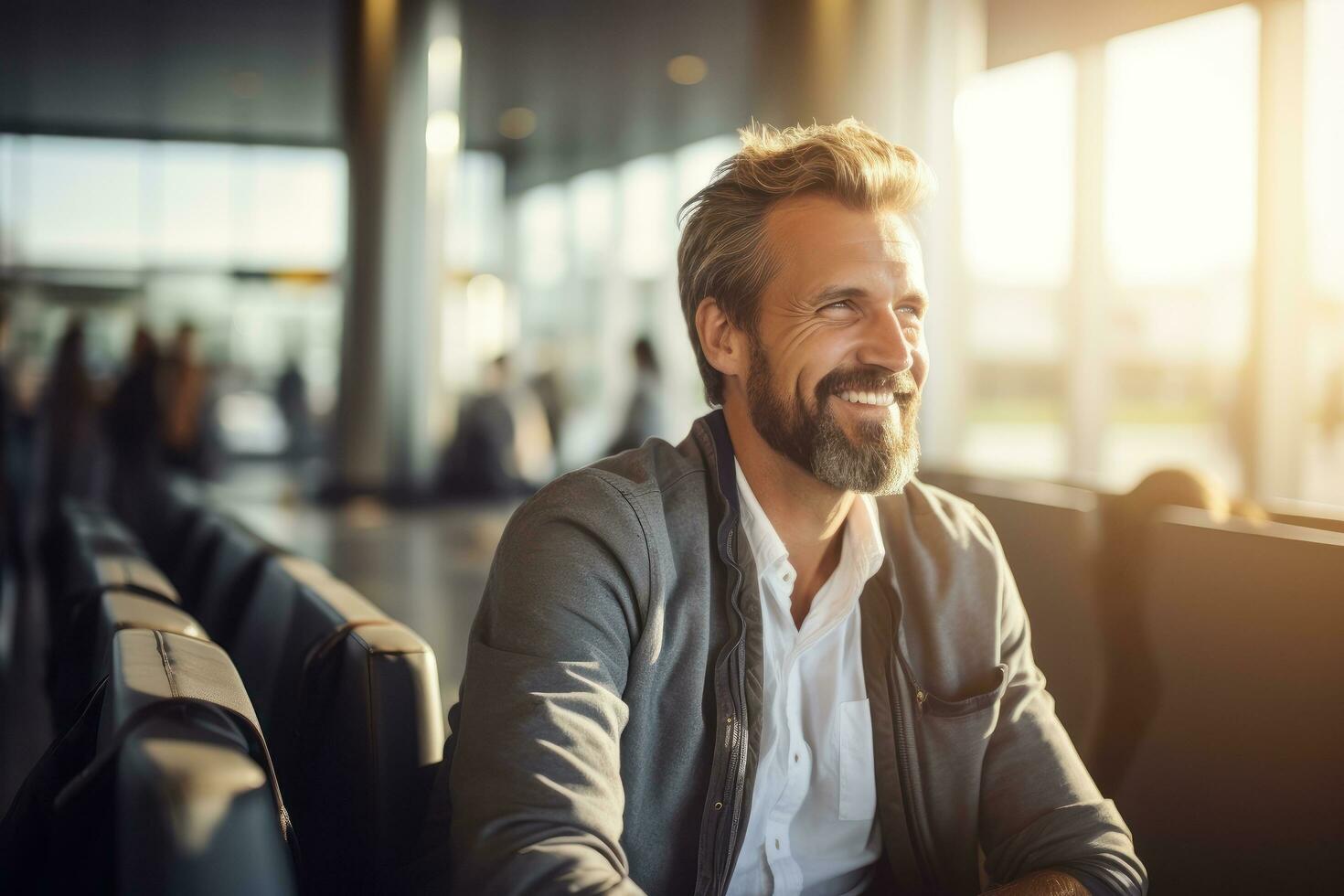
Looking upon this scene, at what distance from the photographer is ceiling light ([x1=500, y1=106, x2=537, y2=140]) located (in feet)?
42.5

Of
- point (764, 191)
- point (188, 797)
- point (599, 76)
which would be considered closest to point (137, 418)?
point (599, 76)

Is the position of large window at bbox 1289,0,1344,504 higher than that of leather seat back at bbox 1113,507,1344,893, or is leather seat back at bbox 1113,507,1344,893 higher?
large window at bbox 1289,0,1344,504

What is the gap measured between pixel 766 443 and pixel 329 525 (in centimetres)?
656

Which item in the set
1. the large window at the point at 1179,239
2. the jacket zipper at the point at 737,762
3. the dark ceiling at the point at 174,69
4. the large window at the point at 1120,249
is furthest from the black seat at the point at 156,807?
the dark ceiling at the point at 174,69

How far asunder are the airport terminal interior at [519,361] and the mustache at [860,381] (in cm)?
40

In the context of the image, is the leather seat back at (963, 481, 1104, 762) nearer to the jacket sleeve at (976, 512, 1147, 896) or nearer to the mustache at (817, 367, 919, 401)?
the jacket sleeve at (976, 512, 1147, 896)

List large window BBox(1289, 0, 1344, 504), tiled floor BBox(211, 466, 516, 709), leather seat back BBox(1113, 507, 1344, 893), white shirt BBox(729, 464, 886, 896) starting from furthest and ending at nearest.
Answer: large window BBox(1289, 0, 1344, 504) < tiled floor BBox(211, 466, 516, 709) < leather seat back BBox(1113, 507, 1344, 893) < white shirt BBox(729, 464, 886, 896)

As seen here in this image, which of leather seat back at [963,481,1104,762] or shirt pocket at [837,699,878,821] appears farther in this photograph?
leather seat back at [963,481,1104,762]

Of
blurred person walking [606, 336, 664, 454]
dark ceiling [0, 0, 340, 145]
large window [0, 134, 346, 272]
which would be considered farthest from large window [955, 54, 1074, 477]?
large window [0, 134, 346, 272]

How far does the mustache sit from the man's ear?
0.14 metres

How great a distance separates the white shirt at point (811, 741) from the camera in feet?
4.75

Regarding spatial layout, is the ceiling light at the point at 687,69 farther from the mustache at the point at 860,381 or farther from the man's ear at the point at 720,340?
the mustache at the point at 860,381

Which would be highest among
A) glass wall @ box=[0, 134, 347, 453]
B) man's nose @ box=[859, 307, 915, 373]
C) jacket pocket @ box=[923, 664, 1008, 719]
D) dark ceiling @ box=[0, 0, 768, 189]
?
dark ceiling @ box=[0, 0, 768, 189]

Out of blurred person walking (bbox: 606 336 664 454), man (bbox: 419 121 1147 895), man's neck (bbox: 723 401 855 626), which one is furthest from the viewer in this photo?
blurred person walking (bbox: 606 336 664 454)
